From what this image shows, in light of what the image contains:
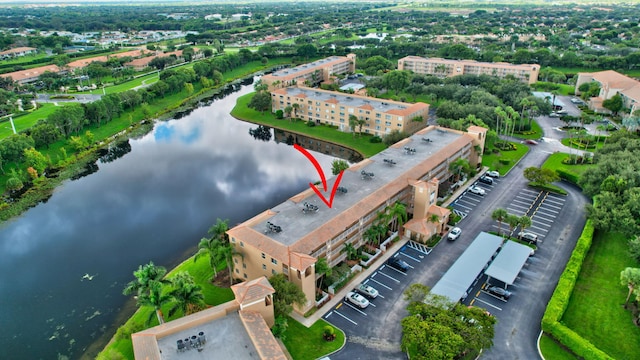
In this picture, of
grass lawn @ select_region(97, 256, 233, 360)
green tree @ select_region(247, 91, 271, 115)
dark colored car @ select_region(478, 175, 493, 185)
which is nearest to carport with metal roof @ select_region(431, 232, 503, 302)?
dark colored car @ select_region(478, 175, 493, 185)

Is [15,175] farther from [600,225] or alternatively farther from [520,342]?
[600,225]

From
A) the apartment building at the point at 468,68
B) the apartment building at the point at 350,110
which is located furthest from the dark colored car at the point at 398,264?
the apartment building at the point at 468,68

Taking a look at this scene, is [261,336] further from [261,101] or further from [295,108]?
[261,101]

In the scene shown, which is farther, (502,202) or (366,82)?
(366,82)

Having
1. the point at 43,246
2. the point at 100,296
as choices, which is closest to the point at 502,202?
the point at 100,296

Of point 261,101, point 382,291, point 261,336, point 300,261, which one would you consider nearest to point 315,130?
point 261,101

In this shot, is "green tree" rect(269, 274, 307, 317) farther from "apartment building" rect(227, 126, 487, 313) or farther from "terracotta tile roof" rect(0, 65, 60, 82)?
"terracotta tile roof" rect(0, 65, 60, 82)
